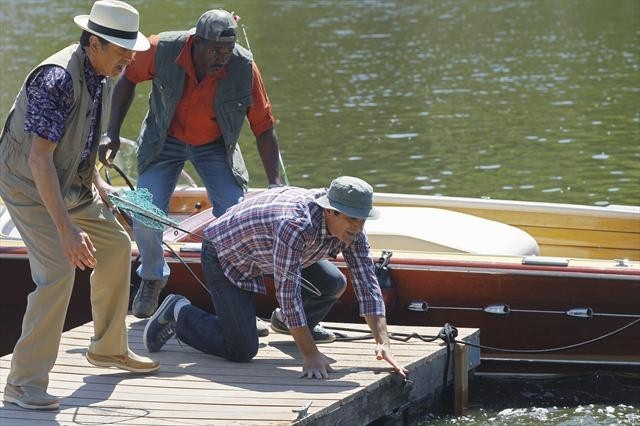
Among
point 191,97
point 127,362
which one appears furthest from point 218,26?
point 127,362

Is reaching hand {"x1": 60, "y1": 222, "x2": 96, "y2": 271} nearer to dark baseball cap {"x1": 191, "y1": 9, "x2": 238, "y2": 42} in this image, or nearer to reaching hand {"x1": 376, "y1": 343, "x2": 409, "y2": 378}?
reaching hand {"x1": 376, "y1": 343, "x2": 409, "y2": 378}

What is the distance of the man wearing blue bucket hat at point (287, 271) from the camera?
6062 millimetres

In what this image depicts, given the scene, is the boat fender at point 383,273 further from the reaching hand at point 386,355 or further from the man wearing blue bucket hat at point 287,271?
the reaching hand at point 386,355

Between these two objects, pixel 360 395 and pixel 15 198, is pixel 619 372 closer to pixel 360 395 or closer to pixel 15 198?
pixel 360 395

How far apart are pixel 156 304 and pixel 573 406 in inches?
99.1

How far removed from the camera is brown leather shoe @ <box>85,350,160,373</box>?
20.6 feet

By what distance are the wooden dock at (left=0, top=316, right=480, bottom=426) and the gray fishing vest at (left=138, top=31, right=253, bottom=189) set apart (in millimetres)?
1156

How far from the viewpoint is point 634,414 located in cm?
736

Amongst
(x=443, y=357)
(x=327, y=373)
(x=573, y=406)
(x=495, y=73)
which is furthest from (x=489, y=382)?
(x=495, y=73)

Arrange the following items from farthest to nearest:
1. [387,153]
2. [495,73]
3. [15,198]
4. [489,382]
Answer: [495,73] → [387,153] → [489,382] → [15,198]

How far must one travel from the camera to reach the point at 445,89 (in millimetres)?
19656

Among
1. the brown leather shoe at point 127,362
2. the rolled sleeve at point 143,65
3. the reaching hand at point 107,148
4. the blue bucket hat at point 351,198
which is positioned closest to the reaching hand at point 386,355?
the blue bucket hat at point 351,198

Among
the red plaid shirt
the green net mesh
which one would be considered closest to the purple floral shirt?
the green net mesh

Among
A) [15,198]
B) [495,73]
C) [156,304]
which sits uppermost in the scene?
[15,198]
